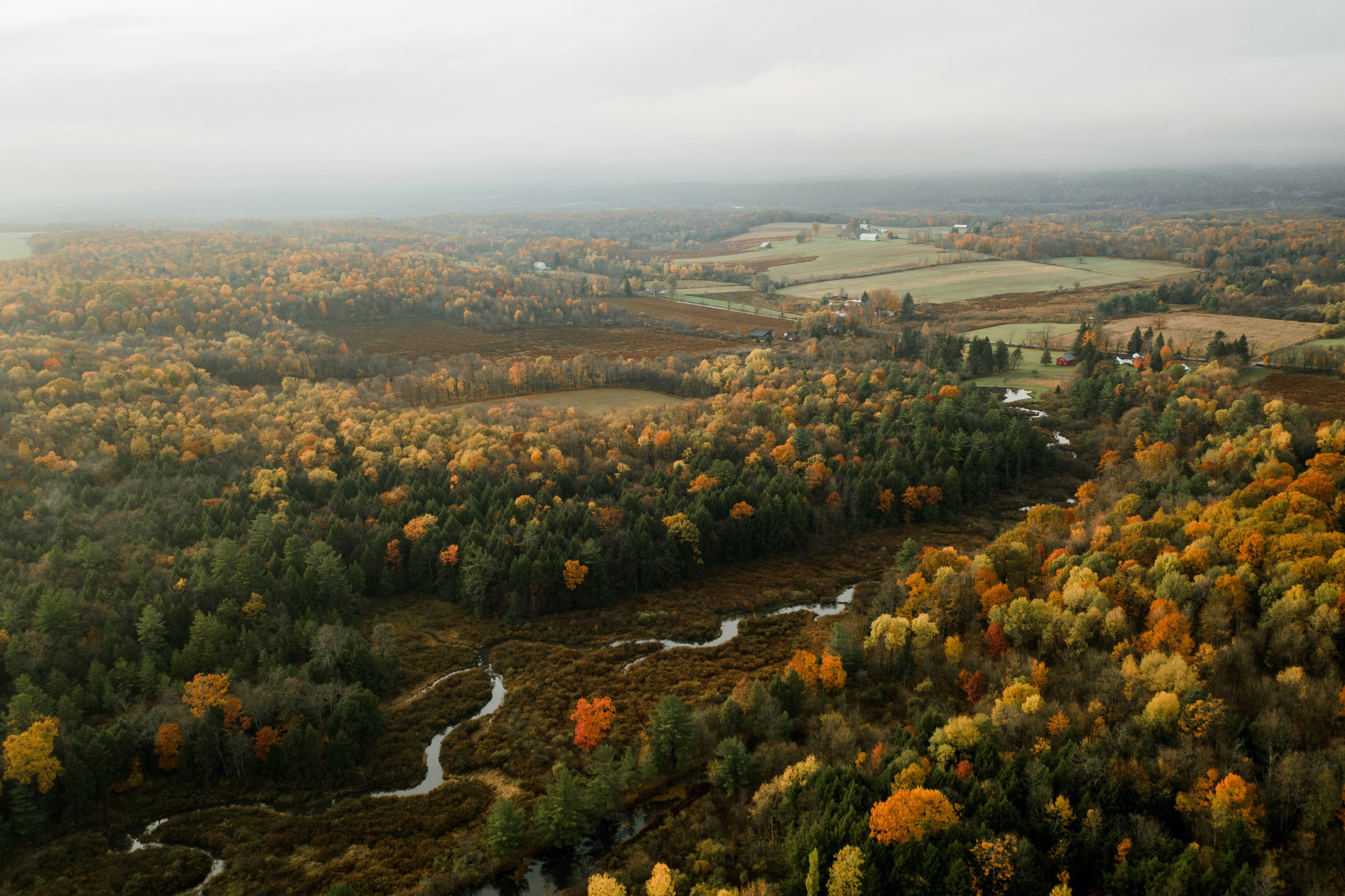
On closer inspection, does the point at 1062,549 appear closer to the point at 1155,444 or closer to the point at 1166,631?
the point at 1166,631

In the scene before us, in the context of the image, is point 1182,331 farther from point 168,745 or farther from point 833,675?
point 168,745

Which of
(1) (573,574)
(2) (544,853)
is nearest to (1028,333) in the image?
(1) (573,574)

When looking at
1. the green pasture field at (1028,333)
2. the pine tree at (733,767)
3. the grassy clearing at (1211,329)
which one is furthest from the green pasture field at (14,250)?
the grassy clearing at (1211,329)

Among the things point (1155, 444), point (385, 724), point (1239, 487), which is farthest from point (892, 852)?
point (1155, 444)

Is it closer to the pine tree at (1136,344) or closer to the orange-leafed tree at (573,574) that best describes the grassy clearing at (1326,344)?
the pine tree at (1136,344)

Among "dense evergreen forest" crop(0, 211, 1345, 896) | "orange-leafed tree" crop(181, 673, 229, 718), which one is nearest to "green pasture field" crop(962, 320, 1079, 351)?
"dense evergreen forest" crop(0, 211, 1345, 896)

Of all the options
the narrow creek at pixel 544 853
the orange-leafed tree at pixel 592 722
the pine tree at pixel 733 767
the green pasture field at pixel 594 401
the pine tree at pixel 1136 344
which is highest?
the pine tree at pixel 1136 344
